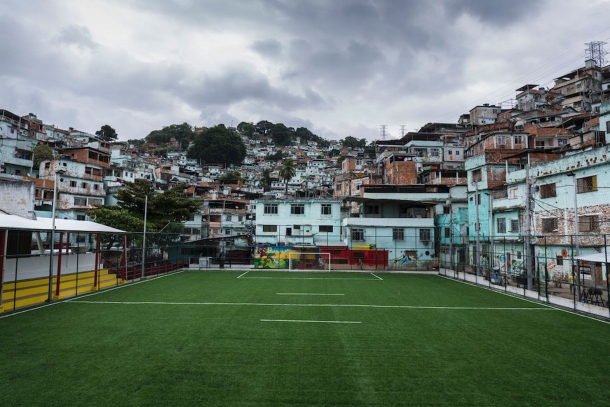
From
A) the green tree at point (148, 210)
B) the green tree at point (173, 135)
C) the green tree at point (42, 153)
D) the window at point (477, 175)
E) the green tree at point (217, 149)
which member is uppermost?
the green tree at point (173, 135)

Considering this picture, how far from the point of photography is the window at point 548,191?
2770cm

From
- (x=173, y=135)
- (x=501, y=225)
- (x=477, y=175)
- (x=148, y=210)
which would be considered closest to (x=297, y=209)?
(x=148, y=210)

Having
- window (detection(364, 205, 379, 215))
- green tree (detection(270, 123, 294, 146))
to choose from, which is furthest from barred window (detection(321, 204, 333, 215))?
green tree (detection(270, 123, 294, 146))

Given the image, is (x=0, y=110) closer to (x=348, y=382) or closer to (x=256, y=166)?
(x=348, y=382)

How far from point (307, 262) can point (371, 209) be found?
44.1 ft

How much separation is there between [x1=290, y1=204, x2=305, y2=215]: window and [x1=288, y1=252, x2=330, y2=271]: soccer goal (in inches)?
382

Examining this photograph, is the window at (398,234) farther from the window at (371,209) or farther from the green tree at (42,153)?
the green tree at (42,153)

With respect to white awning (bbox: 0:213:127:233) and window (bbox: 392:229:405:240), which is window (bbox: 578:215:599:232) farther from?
white awning (bbox: 0:213:127:233)

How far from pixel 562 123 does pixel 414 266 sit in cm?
3785

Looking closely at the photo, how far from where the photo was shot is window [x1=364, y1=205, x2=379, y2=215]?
43406 millimetres

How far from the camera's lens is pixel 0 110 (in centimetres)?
6050

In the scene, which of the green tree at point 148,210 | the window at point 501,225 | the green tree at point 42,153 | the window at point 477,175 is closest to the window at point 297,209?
the green tree at point 148,210

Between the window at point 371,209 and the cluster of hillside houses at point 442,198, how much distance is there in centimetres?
11

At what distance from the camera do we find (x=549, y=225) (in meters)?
27.9
